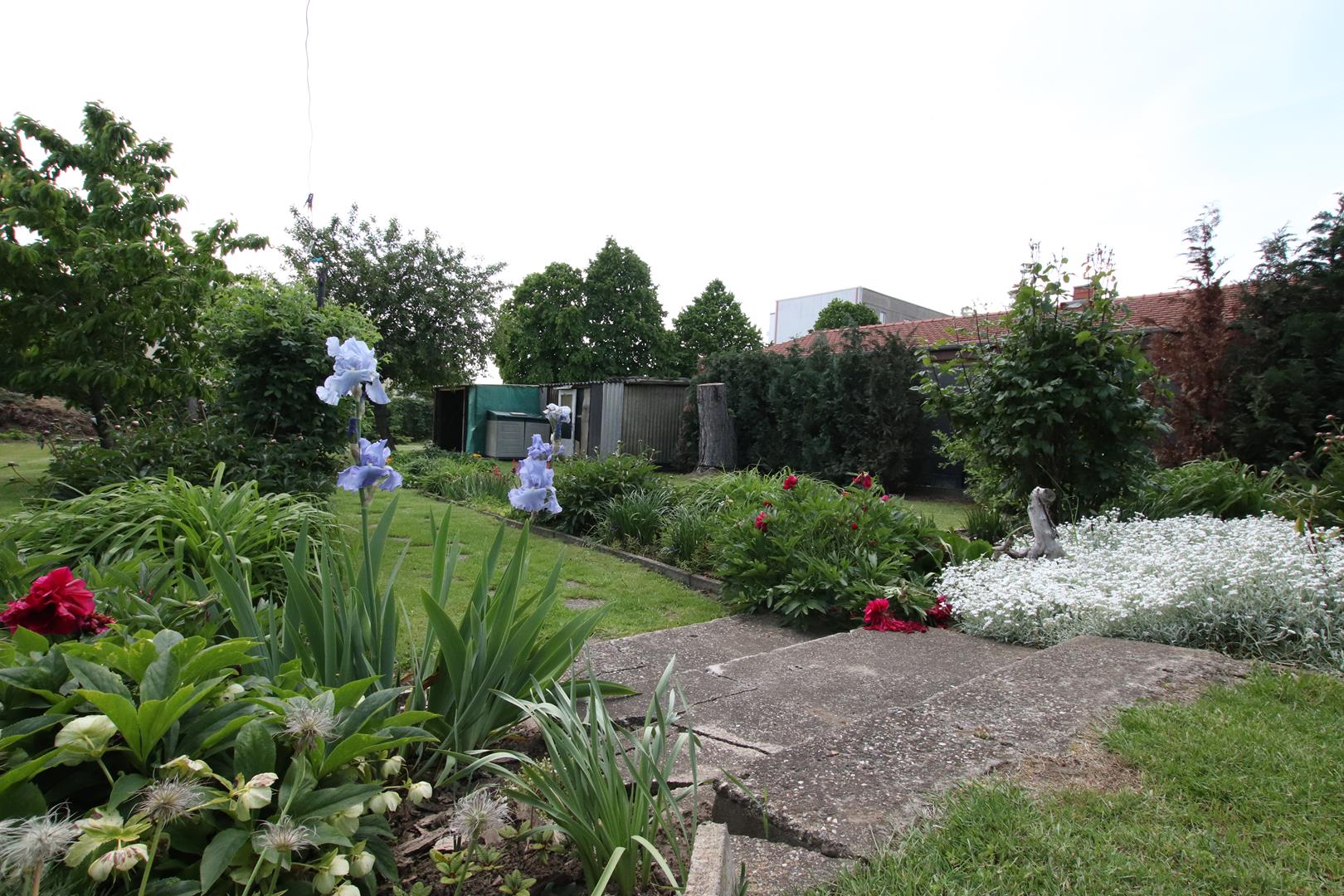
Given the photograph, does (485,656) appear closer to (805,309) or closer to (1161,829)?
(1161,829)

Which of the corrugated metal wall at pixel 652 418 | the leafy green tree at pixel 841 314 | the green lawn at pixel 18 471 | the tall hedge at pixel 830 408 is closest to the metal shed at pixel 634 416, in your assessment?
the corrugated metal wall at pixel 652 418

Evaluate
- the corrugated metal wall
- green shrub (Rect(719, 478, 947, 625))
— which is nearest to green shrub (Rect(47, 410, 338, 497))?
green shrub (Rect(719, 478, 947, 625))

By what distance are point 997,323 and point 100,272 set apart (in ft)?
28.4

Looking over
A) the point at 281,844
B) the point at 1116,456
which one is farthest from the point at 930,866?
the point at 1116,456

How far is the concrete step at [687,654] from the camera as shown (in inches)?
117

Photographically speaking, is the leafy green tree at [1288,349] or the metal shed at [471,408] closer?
the leafy green tree at [1288,349]

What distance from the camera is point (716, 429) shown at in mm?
14086

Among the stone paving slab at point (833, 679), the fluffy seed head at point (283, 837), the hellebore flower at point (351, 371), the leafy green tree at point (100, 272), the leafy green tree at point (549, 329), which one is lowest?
the stone paving slab at point (833, 679)

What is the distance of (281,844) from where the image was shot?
3.78 ft

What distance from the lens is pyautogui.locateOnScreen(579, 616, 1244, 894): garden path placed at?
5.46 ft

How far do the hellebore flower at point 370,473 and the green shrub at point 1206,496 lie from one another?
533 cm

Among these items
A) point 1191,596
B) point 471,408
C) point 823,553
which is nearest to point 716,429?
point 471,408

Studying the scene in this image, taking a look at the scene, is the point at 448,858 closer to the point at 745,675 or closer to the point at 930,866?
the point at 930,866

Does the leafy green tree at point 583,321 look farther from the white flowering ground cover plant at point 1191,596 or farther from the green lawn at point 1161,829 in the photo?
the green lawn at point 1161,829
